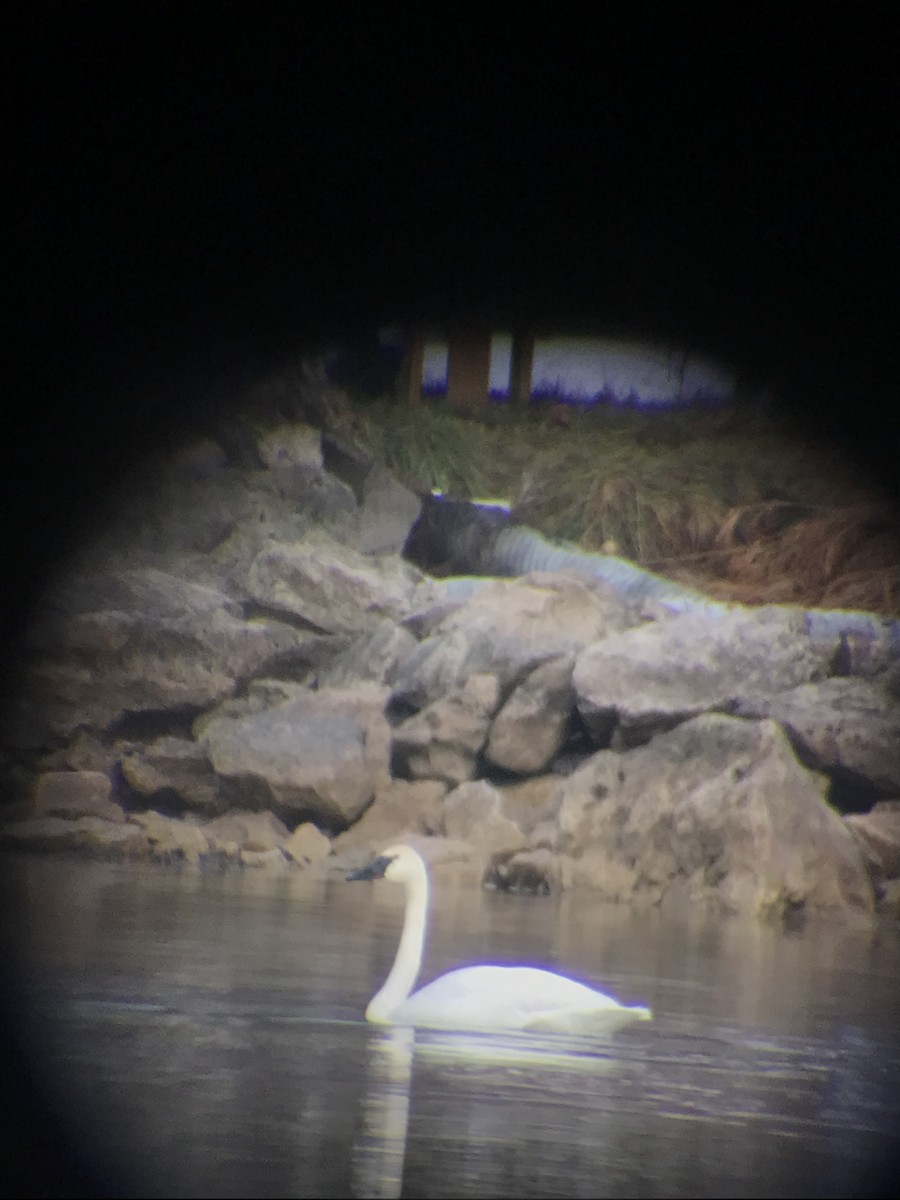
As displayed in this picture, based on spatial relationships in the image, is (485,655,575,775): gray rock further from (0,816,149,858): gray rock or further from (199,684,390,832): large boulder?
(0,816,149,858): gray rock

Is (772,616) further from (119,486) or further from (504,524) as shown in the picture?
(119,486)

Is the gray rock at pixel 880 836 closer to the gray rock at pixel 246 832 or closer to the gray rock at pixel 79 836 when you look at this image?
the gray rock at pixel 246 832

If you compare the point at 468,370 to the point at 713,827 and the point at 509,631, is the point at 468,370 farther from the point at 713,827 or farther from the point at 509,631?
the point at 713,827

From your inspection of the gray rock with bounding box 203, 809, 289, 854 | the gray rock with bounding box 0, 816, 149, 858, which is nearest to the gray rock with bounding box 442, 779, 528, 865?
the gray rock with bounding box 203, 809, 289, 854

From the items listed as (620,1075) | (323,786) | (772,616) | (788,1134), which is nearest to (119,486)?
(323,786)

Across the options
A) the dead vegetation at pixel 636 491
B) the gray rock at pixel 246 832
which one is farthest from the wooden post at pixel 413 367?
the gray rock at pixel 246 832
